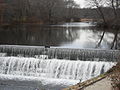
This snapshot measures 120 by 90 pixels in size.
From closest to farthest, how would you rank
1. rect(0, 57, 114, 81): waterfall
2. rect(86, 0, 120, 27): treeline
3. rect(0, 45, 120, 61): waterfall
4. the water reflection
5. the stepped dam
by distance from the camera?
1. the stepped dam
2. rect(0, 57, 114, 81): waterfall
3. rect(0, 45, 120, 61): waterfall
4. the water reflection
5. rect(86, 0, 120, 27): treeline

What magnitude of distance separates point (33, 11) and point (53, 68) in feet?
108

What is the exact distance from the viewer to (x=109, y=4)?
38406 millimetres

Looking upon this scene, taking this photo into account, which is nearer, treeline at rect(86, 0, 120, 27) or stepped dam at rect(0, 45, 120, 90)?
stepped dam at rect(0, 45, 120, 90)

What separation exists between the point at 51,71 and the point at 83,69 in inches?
56.1

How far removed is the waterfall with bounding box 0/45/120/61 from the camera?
41.3 feet

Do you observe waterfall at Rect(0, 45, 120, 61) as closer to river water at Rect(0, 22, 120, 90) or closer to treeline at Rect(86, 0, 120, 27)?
river water at Rect(0, 22, 120, 90)

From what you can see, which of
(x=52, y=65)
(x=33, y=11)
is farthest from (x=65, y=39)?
(x=33, y=11)

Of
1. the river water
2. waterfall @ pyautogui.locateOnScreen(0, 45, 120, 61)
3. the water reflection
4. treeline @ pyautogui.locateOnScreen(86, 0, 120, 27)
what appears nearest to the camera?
the river water

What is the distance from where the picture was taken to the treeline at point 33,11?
126ft

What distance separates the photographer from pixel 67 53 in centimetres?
1303

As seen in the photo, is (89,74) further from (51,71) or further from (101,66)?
(51,71)

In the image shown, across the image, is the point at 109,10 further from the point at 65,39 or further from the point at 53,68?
the point at 53,68

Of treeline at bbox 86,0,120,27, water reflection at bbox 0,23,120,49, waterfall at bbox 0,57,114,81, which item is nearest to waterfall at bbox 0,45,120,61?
waterfall at bbox 0,57,114,81

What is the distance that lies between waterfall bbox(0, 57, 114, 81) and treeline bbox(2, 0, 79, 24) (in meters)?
25.5
